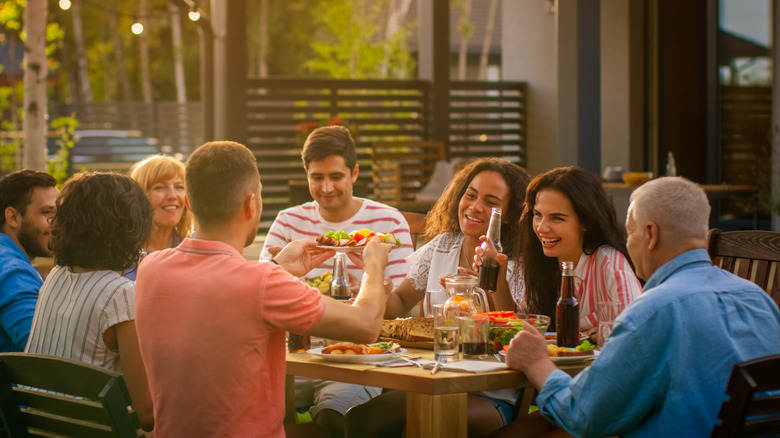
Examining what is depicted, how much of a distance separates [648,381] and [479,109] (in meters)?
10.9

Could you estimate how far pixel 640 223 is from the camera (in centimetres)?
226

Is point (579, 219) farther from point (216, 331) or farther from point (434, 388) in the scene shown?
point (216, 331)

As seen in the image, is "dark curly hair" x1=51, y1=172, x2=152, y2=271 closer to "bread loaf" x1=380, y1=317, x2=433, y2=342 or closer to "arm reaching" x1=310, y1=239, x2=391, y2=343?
"arm reaching" x1=310, y1=239, x2=391, y2=343

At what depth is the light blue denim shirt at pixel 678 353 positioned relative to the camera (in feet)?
6.81

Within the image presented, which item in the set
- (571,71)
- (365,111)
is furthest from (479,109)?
(571,71)

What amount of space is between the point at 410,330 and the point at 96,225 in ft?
3.61

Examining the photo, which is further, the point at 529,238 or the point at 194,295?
the point at 529,238

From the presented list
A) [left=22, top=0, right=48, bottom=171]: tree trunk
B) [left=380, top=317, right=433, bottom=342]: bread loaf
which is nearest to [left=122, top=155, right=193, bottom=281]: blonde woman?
[left=380, top=317, right=433, bottom=342]: bread loaf

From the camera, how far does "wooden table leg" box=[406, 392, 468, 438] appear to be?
247 centimetres

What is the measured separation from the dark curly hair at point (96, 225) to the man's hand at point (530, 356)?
1207 millimetres

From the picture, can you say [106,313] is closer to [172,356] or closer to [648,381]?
[172,356]

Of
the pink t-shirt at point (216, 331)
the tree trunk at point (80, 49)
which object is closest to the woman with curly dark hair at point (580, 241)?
the pink t-shirt at point (216, 331)

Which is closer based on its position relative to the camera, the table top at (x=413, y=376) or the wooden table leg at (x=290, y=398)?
the table top at (x=413, y=376)

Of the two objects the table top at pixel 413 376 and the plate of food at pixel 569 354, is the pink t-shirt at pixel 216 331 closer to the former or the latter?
the table top at pixel 413 376
